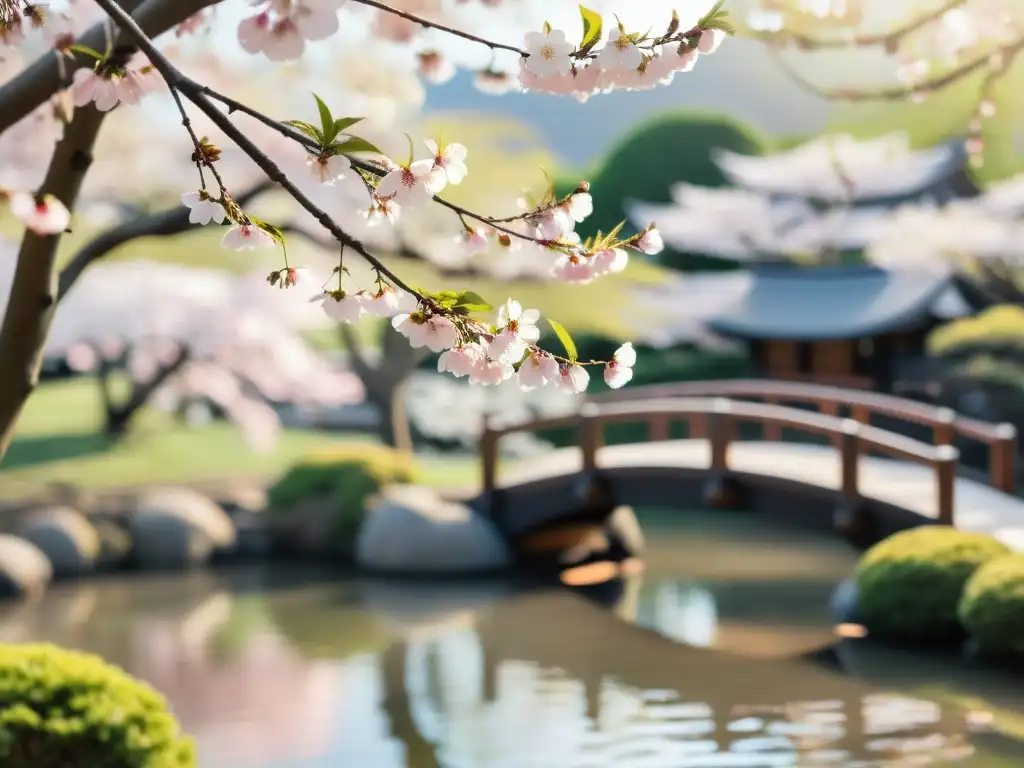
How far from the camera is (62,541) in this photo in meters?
10.5

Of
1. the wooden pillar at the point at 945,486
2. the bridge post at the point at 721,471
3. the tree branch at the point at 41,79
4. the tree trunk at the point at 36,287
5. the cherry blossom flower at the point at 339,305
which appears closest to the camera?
the cherry blossom flower at the point at 339,305

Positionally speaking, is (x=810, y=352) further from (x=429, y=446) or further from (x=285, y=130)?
(x=285, y=130)

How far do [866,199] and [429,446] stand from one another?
824 cm

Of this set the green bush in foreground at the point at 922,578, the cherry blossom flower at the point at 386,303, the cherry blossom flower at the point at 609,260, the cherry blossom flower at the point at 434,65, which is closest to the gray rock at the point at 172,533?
the green bush in foreground at the point at 922,578

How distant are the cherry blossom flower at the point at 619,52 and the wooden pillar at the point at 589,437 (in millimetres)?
7644

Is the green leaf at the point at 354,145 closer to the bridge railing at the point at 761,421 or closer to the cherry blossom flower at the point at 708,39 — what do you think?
the cherry blossom flower at the point at 708,39

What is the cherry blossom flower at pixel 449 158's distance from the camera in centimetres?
240

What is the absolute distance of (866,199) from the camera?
19672 mm

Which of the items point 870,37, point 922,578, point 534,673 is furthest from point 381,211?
point 922,578

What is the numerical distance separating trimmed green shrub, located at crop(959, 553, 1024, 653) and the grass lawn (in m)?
6.07

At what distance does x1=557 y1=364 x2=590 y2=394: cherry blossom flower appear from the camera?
240 cm

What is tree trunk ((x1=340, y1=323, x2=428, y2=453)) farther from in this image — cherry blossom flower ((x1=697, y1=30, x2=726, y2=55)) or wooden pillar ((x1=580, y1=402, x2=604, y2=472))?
cherry blossom flower ((x1=697, y1=30, x2=726, y2=55))

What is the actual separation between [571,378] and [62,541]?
9.06 meters

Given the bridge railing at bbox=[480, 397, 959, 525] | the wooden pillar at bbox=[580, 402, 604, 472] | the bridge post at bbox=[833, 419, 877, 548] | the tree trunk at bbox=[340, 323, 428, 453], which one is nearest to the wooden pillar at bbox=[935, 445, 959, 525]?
the bridge railing at bbox=[480, 397, 959, 525]
